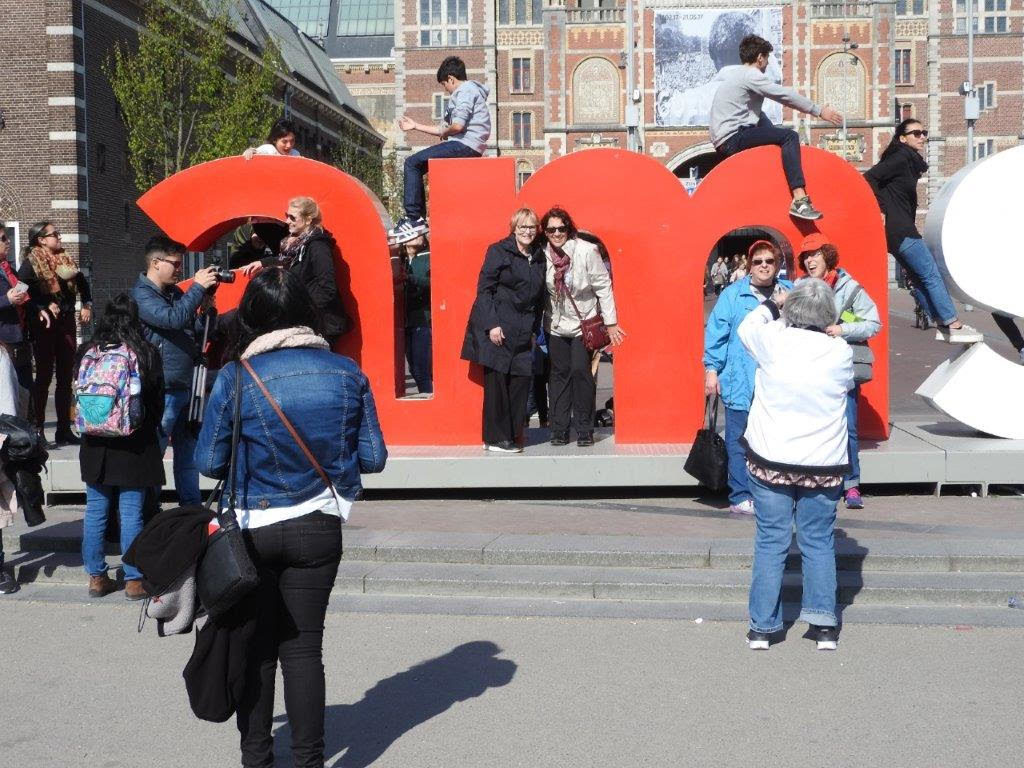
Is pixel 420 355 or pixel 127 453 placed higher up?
pixel 420 355

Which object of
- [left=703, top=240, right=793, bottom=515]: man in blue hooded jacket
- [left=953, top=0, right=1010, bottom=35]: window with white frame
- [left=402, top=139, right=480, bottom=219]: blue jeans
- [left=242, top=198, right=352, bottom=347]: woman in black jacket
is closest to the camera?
[left=703, top=240, right=793, bottom=515]: man in blue hooded jacket

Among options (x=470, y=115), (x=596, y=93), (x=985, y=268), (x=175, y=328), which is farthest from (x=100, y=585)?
(x=596, y=93)

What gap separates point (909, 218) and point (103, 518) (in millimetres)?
6337

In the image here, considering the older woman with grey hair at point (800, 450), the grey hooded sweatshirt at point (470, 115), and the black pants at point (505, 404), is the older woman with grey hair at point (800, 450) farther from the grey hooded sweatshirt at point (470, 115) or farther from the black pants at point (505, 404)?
the grey hooded sweatshirt at point (470, 115)

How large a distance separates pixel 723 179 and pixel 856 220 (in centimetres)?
104

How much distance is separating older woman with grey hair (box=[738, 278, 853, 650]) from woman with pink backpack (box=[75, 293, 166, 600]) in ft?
10.1

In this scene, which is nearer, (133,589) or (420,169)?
(133,589)

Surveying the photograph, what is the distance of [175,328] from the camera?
7348 millimetres

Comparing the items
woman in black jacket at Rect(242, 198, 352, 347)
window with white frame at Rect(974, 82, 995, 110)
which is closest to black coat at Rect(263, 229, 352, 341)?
woman in black jacket at Rect(242, 198, 352, 347)

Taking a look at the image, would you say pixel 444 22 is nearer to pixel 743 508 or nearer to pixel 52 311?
pixel 52 311

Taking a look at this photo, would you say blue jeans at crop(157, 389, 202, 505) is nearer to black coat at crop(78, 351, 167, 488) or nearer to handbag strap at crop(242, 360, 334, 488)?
black coat at crop(78, 351, 167, 488)

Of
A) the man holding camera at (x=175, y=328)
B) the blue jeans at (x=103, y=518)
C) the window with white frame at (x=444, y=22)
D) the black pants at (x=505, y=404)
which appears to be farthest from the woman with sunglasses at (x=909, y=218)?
the window with white frame at (x=444, y=22)

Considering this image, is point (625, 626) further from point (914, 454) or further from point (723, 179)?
point (723, 179)

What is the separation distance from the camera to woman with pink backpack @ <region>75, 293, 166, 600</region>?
21.8 feet
